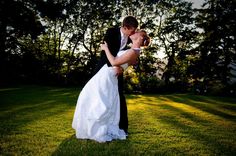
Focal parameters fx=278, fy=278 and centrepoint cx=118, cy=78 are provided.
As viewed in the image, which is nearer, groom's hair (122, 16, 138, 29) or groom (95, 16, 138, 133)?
groom's hair (122, 16, 138, 29)

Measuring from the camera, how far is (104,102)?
20.9 feet

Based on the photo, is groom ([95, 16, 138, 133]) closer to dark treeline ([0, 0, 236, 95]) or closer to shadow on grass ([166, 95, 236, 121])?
shadow on grass ([166, 95, 236, 121])

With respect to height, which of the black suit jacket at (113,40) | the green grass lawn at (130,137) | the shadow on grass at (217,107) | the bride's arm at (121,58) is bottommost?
the shadow on grass at (217,107)

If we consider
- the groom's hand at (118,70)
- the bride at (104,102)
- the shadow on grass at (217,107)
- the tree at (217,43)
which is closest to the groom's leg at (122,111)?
the bride at (104,102)

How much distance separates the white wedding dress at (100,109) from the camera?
6.28 meters

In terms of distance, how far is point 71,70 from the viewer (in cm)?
4234

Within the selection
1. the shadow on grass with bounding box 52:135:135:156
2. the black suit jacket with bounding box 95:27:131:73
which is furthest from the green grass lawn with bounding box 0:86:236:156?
the black suit jacket with bounding box 95:27:131:73

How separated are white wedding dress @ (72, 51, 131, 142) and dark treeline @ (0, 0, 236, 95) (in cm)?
2305

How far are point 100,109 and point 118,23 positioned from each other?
39.4 m

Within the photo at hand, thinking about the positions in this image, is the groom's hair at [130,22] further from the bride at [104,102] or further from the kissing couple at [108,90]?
the bride at [104,102]

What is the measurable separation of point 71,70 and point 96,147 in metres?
37.2

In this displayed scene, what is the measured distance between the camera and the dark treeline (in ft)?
107

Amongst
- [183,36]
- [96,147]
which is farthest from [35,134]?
[183,36]

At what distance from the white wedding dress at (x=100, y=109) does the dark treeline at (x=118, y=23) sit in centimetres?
2305
